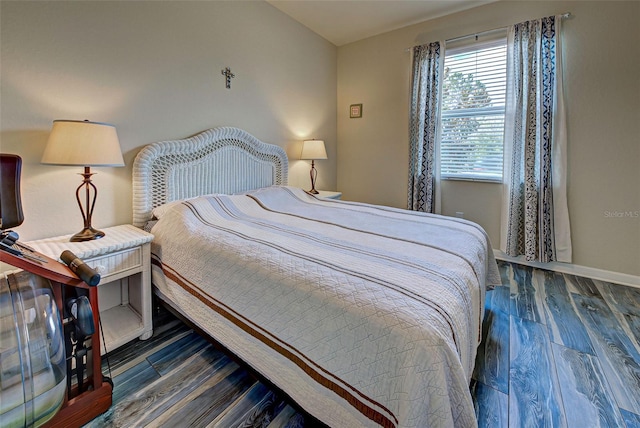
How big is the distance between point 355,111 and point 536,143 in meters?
2.06

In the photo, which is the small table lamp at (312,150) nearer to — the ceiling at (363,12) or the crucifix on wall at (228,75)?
the crucifix on wall at (228,75)

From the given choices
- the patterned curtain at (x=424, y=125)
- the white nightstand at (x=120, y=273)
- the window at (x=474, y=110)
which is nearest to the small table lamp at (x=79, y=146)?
the white nightstand at (x=120, y=273)

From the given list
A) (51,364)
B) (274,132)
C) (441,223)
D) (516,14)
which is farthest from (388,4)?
(51,364)

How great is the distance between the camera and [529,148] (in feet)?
9.12

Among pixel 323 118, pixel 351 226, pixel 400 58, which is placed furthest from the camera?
pixel 323 118

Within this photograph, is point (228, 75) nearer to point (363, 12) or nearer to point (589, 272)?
point (363, 12)

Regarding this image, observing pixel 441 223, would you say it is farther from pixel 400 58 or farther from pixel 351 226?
pixel 400 58

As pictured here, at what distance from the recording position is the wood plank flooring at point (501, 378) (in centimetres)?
128

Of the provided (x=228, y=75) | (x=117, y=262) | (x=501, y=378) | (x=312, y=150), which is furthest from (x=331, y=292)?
(x=312, y=150)

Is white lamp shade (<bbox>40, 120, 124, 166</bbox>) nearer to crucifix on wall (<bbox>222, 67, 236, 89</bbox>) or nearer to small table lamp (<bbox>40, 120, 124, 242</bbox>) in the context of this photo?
small table lamp (<bbox>40, 120, 124, 242</bbox>)

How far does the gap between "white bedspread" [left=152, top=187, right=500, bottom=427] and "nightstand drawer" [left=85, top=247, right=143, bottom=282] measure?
0.44ft

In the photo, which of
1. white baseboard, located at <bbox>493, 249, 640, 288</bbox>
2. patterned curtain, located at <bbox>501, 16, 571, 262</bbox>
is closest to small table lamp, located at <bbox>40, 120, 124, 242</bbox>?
patterned curtain, located at <bbox>501, 16, 571, 262</bbox>

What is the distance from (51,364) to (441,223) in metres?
2.03

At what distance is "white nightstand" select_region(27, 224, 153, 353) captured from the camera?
1.52 metres
